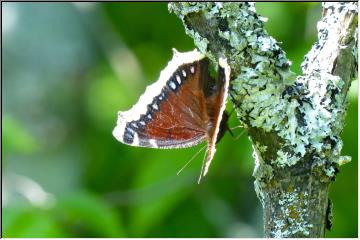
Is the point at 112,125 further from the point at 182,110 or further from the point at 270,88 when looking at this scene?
the point at 270,88

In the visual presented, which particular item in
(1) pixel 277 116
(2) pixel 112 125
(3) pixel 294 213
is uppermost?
(2) pixel 112 125

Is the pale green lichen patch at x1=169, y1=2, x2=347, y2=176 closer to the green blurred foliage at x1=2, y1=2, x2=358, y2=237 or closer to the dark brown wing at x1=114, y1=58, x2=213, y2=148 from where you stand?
the dark brown wing at x1=114, y1=58, x2=213, y2=148

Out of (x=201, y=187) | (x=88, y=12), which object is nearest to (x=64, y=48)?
(x=88, y=12)

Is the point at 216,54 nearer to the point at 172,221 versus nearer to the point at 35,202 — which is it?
the point at 35,202

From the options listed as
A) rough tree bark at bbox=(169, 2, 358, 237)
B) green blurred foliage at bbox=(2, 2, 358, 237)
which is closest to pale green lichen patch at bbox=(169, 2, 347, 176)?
rough tree bark at bbox=(169, 2, 358, 237)

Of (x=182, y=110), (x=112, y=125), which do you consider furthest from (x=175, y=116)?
(x=112, y=125)
